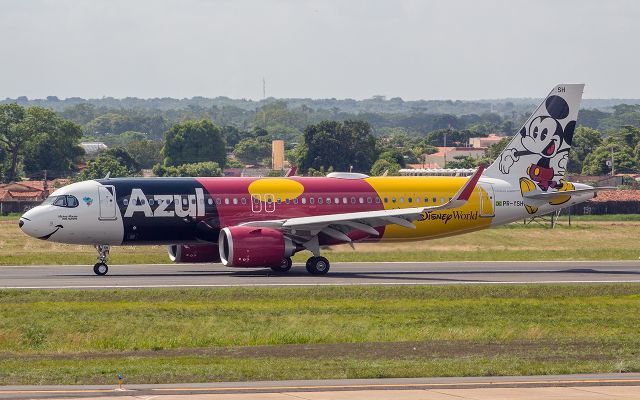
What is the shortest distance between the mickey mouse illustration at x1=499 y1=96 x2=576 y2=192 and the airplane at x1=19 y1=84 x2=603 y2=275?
0.15ft

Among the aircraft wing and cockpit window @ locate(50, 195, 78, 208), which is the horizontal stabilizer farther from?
cockpit window @ locate(50, 195, 78, 208)

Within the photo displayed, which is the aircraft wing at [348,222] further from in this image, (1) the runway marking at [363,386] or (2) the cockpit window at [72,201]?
(1) the runway marking at [363,386]

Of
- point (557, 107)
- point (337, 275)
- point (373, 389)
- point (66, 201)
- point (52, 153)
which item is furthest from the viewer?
point (52, 153)

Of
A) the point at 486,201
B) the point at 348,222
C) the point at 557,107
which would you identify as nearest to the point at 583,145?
the point at 557,107

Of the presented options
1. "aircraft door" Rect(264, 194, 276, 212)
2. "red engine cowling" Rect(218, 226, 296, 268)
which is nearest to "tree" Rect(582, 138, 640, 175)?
"aircraft door" Rect(264, 194, 276, 212)

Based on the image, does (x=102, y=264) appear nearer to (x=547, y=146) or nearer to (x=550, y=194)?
(x=550, y=194)

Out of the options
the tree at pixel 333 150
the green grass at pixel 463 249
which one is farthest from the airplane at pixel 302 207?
the tree at pixel 333 150

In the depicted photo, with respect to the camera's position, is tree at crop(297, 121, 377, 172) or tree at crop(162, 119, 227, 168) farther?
tree at crop(162, 119, 227, 168)

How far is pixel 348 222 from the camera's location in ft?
165

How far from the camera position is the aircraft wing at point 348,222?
49000 mm

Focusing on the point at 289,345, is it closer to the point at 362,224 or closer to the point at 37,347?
the point at 37,347

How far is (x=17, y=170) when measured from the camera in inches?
6324

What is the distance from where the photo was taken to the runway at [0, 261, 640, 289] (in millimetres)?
46469

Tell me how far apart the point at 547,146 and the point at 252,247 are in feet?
50.7
